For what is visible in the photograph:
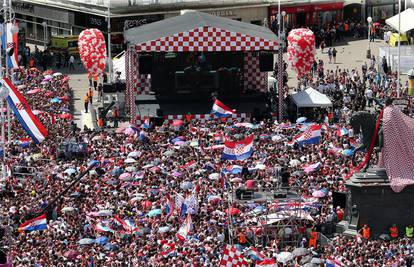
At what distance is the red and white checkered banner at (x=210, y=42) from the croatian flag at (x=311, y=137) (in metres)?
10.7

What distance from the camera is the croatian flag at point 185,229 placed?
2077 inches

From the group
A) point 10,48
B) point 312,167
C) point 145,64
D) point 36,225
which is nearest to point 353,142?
point 312,167

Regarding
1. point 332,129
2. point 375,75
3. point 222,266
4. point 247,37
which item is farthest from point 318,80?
point 222,266

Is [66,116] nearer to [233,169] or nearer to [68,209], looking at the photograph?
[233,169]

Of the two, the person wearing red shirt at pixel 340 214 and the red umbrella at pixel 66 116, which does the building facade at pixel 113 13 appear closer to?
the red umbrella at pixel 66 116

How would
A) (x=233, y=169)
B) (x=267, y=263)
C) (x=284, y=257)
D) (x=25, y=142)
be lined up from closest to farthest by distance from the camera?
(x=267, y=263) → (x=284, y=257) → (x=233, y=169) → (x=25, y=142)

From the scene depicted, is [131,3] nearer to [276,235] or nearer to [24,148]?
[24,148]

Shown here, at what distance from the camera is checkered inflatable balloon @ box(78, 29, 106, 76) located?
80438 millimetres

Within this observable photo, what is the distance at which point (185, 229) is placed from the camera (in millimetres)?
53094

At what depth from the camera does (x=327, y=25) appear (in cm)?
9631

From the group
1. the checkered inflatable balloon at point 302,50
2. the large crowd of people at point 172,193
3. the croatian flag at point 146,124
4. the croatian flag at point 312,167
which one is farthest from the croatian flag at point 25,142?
the checkered inflatable balloon at point 302,50

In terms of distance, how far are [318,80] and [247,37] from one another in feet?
26.4

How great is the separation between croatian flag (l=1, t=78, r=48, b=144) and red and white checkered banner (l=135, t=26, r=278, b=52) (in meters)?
10.1

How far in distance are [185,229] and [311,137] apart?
37.4ft
